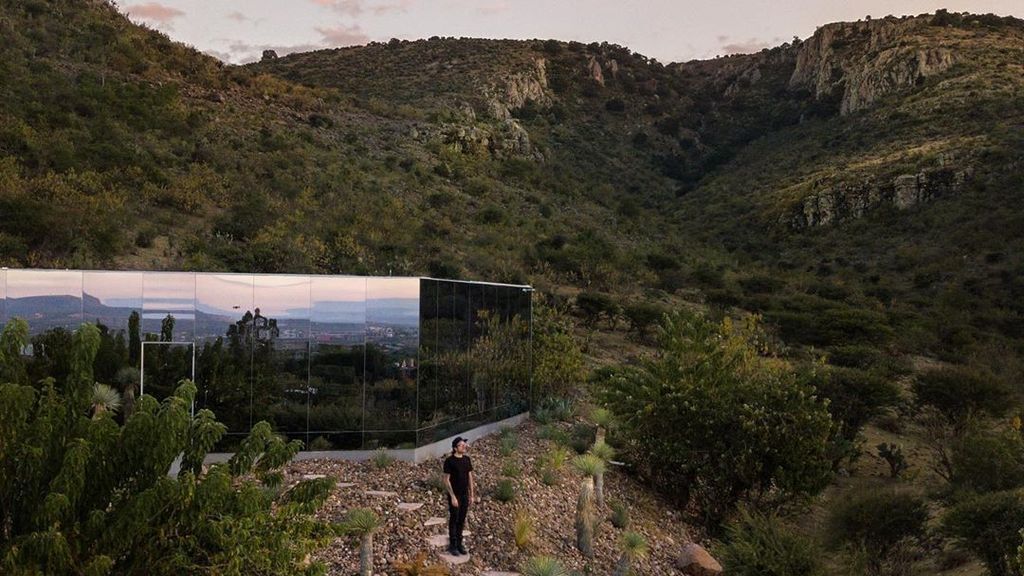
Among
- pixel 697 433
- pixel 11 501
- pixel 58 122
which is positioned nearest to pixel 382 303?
pixel 697 433

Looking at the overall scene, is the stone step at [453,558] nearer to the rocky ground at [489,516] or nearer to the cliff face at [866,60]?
the rocky ground at [489,516]

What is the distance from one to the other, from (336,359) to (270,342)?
1.17m

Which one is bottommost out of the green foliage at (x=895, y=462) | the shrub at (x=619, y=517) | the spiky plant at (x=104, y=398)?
the green foliage at (x=895, y=462)

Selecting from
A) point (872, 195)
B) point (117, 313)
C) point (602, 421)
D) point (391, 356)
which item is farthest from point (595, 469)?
point (872, 195)

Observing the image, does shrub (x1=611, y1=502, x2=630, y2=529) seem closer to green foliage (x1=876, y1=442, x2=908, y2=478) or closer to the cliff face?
green foliage (x1=876, y1=442, x2=908, y2=478)

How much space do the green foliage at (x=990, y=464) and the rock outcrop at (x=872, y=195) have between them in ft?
125

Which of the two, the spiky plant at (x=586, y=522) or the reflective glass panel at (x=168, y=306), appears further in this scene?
the reflective glass panel at (x=168, y=306)

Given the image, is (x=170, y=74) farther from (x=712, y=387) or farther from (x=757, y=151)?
(x=757, y=151)

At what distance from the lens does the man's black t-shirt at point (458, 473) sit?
9898 millimetres

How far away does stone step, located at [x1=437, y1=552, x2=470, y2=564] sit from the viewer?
9663mm

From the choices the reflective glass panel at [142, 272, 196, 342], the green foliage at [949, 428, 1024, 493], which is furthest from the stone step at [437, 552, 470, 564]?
the green foliage at [949, 428, 1024, 493]

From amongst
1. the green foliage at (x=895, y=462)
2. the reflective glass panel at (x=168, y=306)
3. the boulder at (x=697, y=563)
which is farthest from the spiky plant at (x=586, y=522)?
the green foliage at (x=895, y=462)

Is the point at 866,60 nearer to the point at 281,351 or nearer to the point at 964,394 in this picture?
the point at 964,394

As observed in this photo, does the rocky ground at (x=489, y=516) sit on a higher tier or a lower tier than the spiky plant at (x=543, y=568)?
lower
